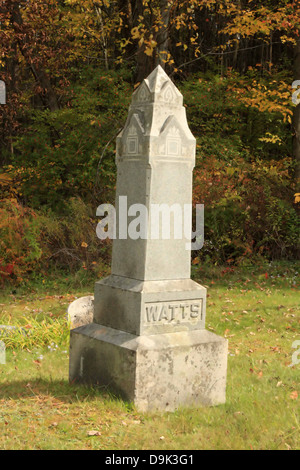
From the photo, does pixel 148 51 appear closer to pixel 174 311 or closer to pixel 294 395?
pixel 174 311

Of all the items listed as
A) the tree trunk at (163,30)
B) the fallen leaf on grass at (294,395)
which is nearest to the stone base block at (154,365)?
the fallen leaf on grass at (294,395)

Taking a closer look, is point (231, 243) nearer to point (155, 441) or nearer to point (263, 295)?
point (263, 295)

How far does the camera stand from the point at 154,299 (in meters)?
5.33

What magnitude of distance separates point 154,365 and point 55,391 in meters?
1.08

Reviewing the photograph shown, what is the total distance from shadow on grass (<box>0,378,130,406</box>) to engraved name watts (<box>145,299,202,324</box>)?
2.45 feet

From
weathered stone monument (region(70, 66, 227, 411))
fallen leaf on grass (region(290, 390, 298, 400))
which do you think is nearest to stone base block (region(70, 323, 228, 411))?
weathered stone monument (region(70, 66, 227, 411))

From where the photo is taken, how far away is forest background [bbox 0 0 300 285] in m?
13.6

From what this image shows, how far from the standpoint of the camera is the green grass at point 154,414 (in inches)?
180

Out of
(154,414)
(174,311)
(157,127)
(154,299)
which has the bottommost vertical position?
(154,414)

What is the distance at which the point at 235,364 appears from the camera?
22.4 ft

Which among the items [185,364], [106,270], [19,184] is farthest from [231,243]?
[185,364]

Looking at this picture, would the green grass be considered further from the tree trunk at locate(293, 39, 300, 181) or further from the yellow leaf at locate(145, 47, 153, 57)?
the tree trunk at locate(293, 39, 300, 181)

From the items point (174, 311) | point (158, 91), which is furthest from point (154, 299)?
point (158, 91)

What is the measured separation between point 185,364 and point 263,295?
19.3 ft
